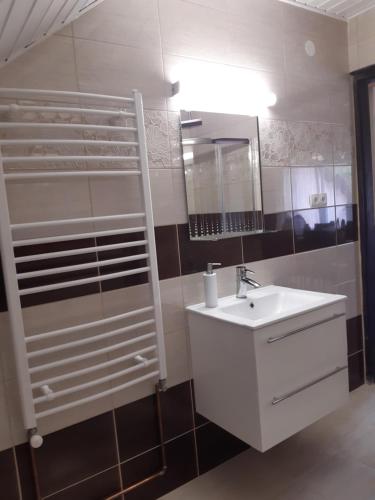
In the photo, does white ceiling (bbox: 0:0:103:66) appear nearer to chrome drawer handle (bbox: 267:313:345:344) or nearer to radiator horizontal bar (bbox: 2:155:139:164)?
radiator horizontal bar (bbox: 2:155:139:164)

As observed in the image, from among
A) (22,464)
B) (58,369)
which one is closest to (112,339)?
(58,369)

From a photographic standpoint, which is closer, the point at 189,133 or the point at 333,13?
the point at 189,133

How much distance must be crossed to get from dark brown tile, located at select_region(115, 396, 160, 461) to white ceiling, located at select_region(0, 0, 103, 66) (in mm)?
1463

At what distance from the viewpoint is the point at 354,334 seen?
267 cm

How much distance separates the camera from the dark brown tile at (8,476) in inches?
54.9

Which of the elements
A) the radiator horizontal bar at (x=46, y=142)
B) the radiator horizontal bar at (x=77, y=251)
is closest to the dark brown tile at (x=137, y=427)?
the radiator horizontal bar at (x=77, y=251)

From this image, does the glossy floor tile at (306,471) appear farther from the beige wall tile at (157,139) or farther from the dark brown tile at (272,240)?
the beige wall tile at (157,139)

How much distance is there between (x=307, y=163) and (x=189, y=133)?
922 mm

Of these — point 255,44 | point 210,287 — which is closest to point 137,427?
point 210,287

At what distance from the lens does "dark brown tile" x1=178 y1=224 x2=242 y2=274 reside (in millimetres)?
1816

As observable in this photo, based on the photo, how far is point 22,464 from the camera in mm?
1430

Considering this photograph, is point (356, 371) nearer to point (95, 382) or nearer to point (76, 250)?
point (95, 382)

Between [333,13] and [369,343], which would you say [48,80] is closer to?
[333,13]

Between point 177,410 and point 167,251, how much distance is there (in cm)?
78
